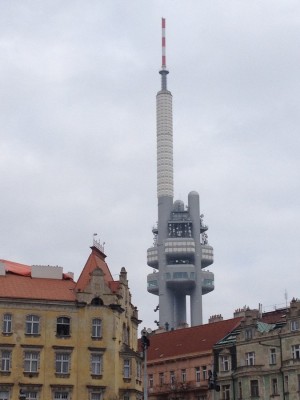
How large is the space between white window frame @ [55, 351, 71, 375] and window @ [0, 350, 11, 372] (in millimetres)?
5175

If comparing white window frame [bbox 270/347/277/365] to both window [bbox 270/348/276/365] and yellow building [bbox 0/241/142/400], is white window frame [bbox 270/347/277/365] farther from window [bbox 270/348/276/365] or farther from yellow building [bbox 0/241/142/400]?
yellow building [bbox 0/241/142/400]

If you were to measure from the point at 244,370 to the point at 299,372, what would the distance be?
28.1 feet

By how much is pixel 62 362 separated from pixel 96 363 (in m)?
3.92

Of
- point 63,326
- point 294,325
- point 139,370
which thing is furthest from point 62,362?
point 294,325

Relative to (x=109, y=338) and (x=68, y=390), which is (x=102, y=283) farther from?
(x=68, y=390)

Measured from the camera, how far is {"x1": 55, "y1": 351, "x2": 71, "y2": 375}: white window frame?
89875mm

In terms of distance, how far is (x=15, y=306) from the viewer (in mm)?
90688

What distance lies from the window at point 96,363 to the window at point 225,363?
2365 centimetres

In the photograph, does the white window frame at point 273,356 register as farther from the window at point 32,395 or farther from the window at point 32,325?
the window at point 32,395

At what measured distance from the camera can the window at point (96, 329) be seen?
304 ft

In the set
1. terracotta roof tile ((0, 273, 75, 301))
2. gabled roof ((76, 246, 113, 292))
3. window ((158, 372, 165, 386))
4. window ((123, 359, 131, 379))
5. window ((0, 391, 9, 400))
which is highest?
gabled roof ((76, 246, 113, 292))

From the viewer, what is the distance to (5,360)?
8856 centimetres

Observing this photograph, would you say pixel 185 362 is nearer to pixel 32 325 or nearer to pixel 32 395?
pixel 32 325

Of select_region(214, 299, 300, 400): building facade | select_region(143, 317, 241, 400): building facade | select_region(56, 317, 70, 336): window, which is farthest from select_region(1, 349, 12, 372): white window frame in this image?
select_region(214, 299, 300, 400): building facade
